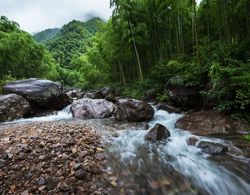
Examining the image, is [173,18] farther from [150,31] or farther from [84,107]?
[84,107]

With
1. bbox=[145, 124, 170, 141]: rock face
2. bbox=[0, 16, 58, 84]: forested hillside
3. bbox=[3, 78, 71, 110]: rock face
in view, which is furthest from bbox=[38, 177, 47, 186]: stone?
bbox=[0, 16, 58, 84]: forested hillside

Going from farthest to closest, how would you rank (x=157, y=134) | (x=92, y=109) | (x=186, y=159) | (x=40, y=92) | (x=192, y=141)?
(x=40, y=92), (x=92, y=109), (x=157, y=134), (x=192, y=141), (x=186, y=159)

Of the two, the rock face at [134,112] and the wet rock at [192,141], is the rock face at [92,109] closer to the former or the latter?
the rock face at [134,112]

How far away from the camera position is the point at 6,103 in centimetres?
1016

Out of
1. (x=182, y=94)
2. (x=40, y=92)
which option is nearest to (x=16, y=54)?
(x=40, y=92)

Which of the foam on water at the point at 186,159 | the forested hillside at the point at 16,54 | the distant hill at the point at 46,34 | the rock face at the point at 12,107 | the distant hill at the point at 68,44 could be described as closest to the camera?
the foam on water at the point at 186,159

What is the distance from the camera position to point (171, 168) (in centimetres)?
466

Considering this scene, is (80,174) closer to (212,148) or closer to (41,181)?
(41,181)

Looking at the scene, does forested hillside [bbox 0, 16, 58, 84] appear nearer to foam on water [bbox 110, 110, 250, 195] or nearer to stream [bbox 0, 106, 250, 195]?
foam on water [bbox 110, 110, 250, 195]

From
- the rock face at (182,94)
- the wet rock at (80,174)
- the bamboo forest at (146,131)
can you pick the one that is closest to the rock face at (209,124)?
the bamboo forest at (146,131)

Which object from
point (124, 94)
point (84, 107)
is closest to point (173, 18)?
point (124, 94)

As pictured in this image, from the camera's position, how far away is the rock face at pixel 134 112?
343 inches

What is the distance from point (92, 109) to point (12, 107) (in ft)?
11.0

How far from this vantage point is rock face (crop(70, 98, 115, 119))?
1003 centimetres
